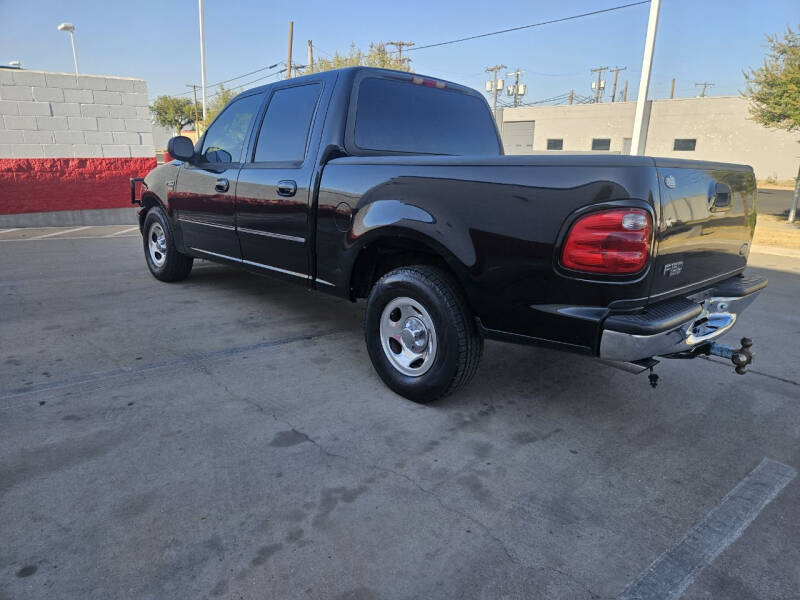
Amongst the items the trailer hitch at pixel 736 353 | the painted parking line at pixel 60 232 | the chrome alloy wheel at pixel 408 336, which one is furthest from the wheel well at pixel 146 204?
the trailer hitch at pixel 736 353

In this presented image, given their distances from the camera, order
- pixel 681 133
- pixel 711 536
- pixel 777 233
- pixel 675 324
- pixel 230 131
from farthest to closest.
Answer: pixel 681 133, pixel 777 233, pixel 230 131, pixel 675 324, pixel 711 536

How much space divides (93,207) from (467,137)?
8.96 meters

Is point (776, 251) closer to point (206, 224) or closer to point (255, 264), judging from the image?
point (255, 264)

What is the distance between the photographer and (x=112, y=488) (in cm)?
232

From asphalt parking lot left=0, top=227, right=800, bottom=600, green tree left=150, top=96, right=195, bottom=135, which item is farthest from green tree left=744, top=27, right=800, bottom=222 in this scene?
green tree left=150, top=96, right=195, bottom=135

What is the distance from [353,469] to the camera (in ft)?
8.29

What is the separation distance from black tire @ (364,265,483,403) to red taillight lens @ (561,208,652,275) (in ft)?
2.52

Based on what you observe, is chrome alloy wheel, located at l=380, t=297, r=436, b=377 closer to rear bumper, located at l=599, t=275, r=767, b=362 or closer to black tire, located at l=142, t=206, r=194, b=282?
rear bumper, located at l=599, t=275, r=767, b=362

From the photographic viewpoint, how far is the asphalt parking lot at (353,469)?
1.91 m

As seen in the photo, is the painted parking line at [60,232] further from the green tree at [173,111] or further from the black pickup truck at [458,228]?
the green tree at [173,111]

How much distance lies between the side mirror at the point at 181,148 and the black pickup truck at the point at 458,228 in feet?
0.93

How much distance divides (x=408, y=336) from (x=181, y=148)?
306 centimetres

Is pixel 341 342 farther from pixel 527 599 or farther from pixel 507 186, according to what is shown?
pixel 527 599

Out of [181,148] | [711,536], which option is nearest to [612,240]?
[711,536]
